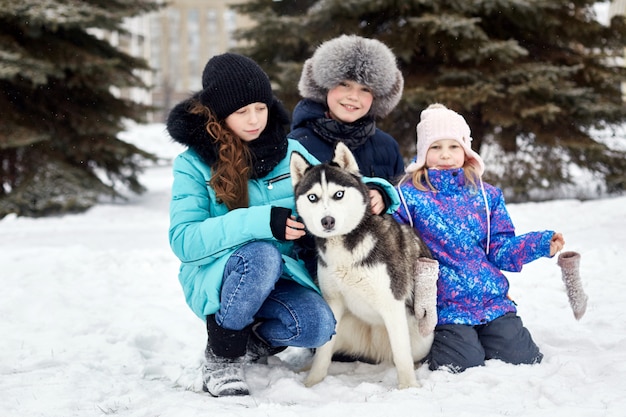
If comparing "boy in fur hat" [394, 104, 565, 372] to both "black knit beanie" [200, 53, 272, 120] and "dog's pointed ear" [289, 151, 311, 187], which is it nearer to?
"dog's pointed ear" [289, 151, 311, 187]

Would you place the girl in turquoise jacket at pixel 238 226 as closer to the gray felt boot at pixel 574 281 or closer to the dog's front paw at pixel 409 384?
the dog's front paw at pixel 409 384

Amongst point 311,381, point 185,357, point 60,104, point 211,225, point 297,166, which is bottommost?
point 60,104

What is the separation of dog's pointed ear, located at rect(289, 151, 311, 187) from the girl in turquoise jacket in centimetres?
18

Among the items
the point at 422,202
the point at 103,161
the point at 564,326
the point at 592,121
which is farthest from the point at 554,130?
the point at 103,161

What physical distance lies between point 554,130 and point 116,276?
6.32 meters

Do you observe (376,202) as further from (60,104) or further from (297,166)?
(60,104)

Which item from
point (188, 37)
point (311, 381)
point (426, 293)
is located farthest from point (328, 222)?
point (188, 37)

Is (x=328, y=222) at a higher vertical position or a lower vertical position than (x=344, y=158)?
lower

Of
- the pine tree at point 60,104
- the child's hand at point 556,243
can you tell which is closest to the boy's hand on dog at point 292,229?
the child's hand at point 556,243

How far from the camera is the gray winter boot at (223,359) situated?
8.26 ft

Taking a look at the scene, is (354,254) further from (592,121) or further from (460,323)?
(592,121)

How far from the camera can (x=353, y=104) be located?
352 cm

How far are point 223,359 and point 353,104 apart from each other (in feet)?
5.94

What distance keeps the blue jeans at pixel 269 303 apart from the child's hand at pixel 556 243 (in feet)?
3.69
